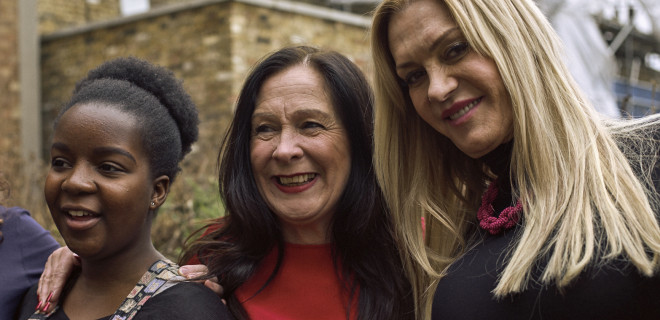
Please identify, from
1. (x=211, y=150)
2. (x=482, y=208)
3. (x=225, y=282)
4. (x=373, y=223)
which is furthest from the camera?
(x=211, y=150)

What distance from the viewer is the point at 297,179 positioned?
2473mm

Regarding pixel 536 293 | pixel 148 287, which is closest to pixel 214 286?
pixel 148 287

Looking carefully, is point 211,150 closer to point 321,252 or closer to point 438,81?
point 321,252

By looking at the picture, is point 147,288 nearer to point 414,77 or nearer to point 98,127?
point 98,127

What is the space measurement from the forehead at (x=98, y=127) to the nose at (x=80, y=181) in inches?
3.2

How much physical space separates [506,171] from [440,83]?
0.36 metres

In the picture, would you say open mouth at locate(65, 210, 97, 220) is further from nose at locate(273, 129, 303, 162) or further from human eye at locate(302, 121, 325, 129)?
human eye at locate(302, 121, 325, 129)

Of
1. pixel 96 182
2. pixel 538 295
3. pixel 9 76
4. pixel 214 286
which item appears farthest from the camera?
pixel 9 76

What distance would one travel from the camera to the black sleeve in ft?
6.48

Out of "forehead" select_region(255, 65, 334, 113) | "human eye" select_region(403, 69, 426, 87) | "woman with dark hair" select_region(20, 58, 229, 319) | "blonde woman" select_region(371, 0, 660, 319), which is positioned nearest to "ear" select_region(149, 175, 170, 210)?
"woman with dark hair" select_region(20, 58, 229, 319)

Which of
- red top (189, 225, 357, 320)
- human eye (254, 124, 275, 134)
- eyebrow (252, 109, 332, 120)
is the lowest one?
red top (189, 225, 357, 320)

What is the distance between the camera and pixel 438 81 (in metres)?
2.09

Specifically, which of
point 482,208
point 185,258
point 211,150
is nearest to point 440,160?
point 482,208

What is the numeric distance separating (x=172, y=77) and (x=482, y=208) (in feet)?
4.03
